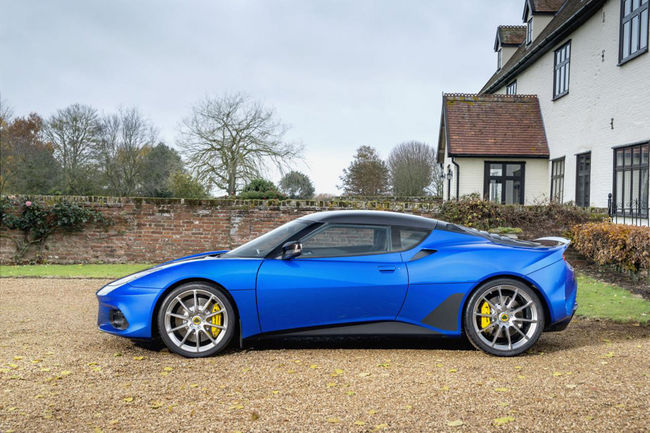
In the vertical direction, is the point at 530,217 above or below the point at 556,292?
above

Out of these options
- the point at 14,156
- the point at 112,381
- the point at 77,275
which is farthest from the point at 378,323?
the point at 14,156

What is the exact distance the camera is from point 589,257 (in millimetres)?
12094

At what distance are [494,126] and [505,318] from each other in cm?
1760

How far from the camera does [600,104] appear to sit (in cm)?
1587

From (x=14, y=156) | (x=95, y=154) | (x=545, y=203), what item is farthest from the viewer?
(x=95, y=154)

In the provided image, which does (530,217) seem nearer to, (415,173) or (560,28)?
(560,28)

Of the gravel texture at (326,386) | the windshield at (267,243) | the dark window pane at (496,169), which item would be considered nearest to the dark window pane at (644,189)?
the dark window pane at (496,169)

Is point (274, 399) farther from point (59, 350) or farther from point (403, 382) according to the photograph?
point (59, 350)

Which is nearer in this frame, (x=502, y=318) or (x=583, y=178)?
(x=502, y=318)

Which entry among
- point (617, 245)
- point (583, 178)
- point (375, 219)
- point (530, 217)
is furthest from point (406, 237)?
point (583, 178)

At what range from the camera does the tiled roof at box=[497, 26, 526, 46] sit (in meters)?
30.8

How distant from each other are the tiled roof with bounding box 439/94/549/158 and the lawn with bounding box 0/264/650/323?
9.75 m

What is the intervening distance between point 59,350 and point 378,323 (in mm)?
2943

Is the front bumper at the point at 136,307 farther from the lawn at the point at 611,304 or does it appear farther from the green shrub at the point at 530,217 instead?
the green shrub at the point at 530,217
